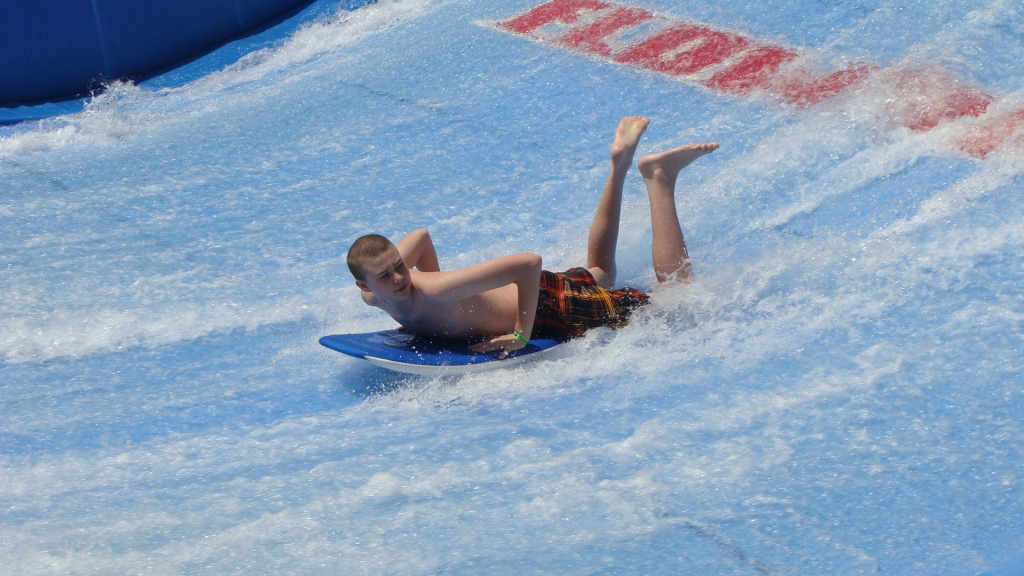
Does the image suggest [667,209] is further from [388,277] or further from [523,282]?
[388,277]

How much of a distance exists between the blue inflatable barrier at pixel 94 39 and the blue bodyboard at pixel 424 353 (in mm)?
4065

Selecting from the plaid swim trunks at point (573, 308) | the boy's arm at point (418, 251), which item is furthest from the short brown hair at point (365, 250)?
the plaid swim trunks at point (573, 308)

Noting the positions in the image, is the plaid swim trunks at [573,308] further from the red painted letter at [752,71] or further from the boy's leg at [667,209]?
the red painted letter at [752,71]

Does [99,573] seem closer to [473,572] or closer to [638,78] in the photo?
[473,572]

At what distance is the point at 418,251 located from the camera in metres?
3.40

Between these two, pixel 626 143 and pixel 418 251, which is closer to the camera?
pixel 418 251

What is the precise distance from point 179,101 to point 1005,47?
15.8 feet

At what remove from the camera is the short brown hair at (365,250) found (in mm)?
2971

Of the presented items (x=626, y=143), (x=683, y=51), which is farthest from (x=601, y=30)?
(x=626, y=143)

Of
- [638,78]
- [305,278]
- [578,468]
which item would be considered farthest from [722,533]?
[638,78]

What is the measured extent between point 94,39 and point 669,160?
4.42 metres

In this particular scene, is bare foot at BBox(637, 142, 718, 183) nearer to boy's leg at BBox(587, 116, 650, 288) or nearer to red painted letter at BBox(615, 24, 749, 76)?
boy's leg at BBox(587, 116, 650, 288)

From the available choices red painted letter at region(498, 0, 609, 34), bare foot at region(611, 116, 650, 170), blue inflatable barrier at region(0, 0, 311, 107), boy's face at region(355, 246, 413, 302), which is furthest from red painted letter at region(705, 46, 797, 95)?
blue inflatable barrier at region(0, 0, 311, 107)

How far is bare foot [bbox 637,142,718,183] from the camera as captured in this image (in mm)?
3650
